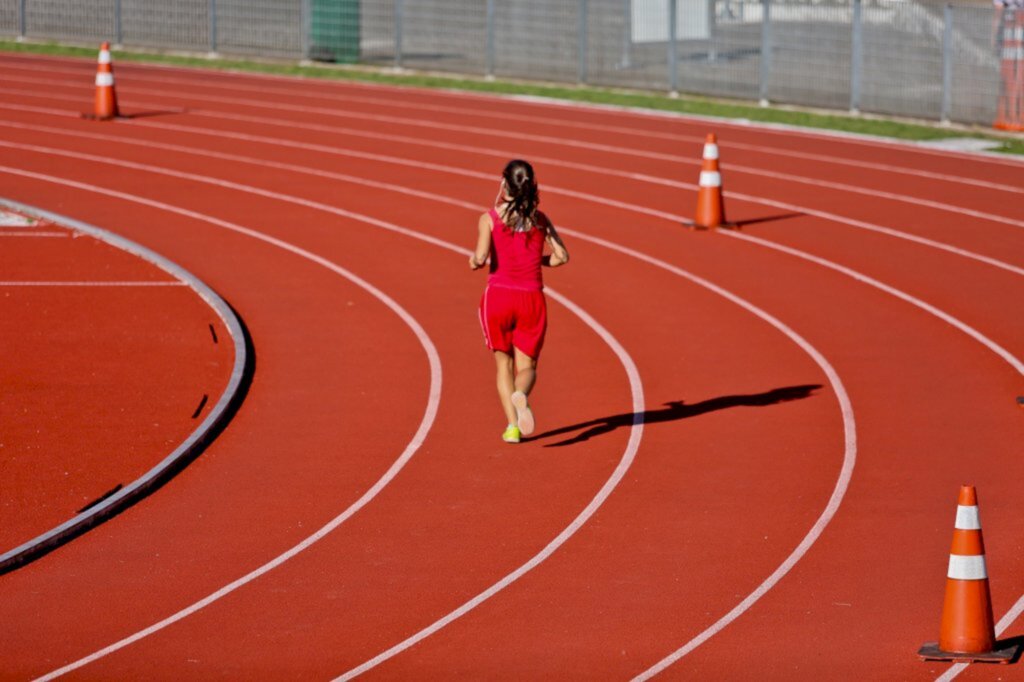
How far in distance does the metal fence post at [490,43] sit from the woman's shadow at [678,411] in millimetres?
19457

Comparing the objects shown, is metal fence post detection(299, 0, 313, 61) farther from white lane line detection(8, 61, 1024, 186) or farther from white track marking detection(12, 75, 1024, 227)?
white track marking detection(12, 75, 1024, 227)

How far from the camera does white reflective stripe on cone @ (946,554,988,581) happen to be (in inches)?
308

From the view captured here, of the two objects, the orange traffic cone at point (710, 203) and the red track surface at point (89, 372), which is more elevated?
the orange traffic cone at point (710, 203)

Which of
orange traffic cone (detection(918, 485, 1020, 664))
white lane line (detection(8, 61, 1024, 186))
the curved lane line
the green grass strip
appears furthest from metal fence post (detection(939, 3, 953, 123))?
orange traffic cone (detection(918, 485, 1020, 664))

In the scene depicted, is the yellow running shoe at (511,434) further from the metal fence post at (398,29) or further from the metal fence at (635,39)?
the metal fence post at (398,29)

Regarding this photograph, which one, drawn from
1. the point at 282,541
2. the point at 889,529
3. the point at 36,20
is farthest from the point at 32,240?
the point at 36,20

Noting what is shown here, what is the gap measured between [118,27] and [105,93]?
33.2ft

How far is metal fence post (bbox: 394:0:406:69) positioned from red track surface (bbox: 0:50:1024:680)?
31.7 feet

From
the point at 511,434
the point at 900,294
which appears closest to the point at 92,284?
the point at 511,434

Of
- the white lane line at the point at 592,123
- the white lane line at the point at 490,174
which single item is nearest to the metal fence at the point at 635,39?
the white lane line at the point at 592,123

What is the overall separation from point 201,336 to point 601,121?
13.2 metres

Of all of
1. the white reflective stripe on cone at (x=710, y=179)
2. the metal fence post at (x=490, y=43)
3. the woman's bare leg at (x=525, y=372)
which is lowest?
the woman's bare leg at (x=525, y=372)

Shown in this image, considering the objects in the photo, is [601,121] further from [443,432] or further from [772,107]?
[443,432]

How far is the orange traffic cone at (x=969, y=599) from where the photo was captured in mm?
7816
